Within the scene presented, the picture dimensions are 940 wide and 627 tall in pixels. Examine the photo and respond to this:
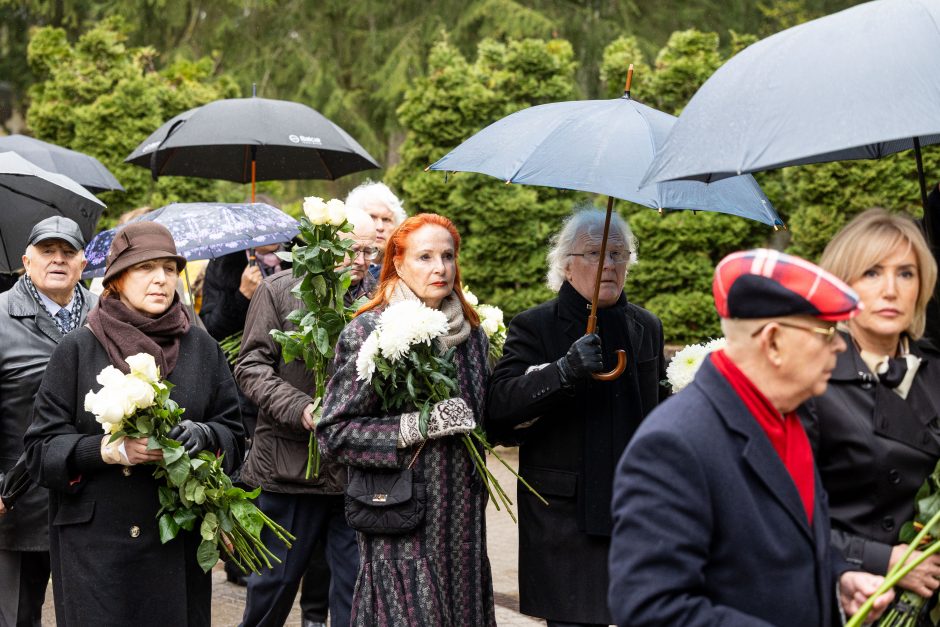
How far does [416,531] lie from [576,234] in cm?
131

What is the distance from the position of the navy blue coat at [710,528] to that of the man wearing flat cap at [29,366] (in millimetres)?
3230

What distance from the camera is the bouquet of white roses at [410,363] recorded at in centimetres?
407

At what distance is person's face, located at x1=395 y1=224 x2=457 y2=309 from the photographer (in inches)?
172

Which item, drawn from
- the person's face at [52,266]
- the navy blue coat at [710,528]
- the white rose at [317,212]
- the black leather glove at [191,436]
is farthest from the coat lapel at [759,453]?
the person's face at [52,266]

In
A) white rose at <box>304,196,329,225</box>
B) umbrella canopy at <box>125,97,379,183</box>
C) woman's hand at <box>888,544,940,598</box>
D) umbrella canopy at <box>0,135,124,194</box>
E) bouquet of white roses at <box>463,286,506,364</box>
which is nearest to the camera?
woman's hand at <box>888,544,940,598</box>

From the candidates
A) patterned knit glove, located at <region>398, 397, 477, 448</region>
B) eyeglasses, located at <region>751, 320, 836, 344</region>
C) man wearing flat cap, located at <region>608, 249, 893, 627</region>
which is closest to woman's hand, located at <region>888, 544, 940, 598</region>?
man wearing flat cap, located at <region>608, 249, 893, 627</region>

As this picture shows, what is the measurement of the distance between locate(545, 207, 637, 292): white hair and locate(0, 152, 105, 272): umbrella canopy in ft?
8.62

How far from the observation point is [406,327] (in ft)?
13.3

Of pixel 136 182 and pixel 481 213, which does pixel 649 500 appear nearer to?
pixel 481 213

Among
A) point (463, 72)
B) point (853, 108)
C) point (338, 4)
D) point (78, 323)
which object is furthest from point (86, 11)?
point (853, 108)

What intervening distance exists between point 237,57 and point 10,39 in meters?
5.62

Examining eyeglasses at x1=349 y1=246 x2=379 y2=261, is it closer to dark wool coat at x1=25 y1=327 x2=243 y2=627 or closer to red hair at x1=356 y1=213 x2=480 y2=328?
red hair at x1=356 y1=213 x2=480 y2=328

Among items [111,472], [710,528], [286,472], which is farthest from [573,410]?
[710,528]

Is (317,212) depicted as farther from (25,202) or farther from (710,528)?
(710,528)
